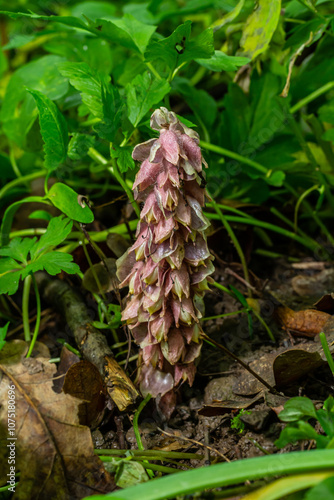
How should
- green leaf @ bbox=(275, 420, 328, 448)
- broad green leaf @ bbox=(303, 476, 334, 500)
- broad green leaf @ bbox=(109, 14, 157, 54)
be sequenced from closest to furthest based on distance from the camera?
broad green leaf @ bbox=(303, 476, 334, 500), green leaf @ bbox=(275, 420, 328, 448), broad green leaf @ bbox=(109, 14, 157, 54)

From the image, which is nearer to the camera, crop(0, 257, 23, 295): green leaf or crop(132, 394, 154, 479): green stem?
crop(132, 394, 154, 479): green stem

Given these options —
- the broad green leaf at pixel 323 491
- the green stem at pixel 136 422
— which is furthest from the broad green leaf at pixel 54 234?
the broad green leaf at pixel 323 491

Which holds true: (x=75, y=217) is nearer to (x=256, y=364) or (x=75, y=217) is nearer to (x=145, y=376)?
(x=145, y=376)

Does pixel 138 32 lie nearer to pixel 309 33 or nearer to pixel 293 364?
pixel 309 33

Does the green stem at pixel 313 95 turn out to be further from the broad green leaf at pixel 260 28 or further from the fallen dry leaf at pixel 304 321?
the fallen dry leaf at pixel 304 321

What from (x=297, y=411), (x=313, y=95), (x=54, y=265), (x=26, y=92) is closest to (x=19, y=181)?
(x=26, y=92)

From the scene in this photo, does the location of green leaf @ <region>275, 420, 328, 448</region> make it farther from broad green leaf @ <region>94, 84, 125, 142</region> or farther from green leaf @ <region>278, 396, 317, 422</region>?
broad green leaf @ <region>94, 84, 125, 142</region>

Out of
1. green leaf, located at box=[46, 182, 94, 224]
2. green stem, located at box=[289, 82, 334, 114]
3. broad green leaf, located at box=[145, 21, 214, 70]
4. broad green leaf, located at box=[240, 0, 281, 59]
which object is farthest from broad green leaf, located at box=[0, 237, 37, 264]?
green stem, located at box=[289, 82, 334, 114]
